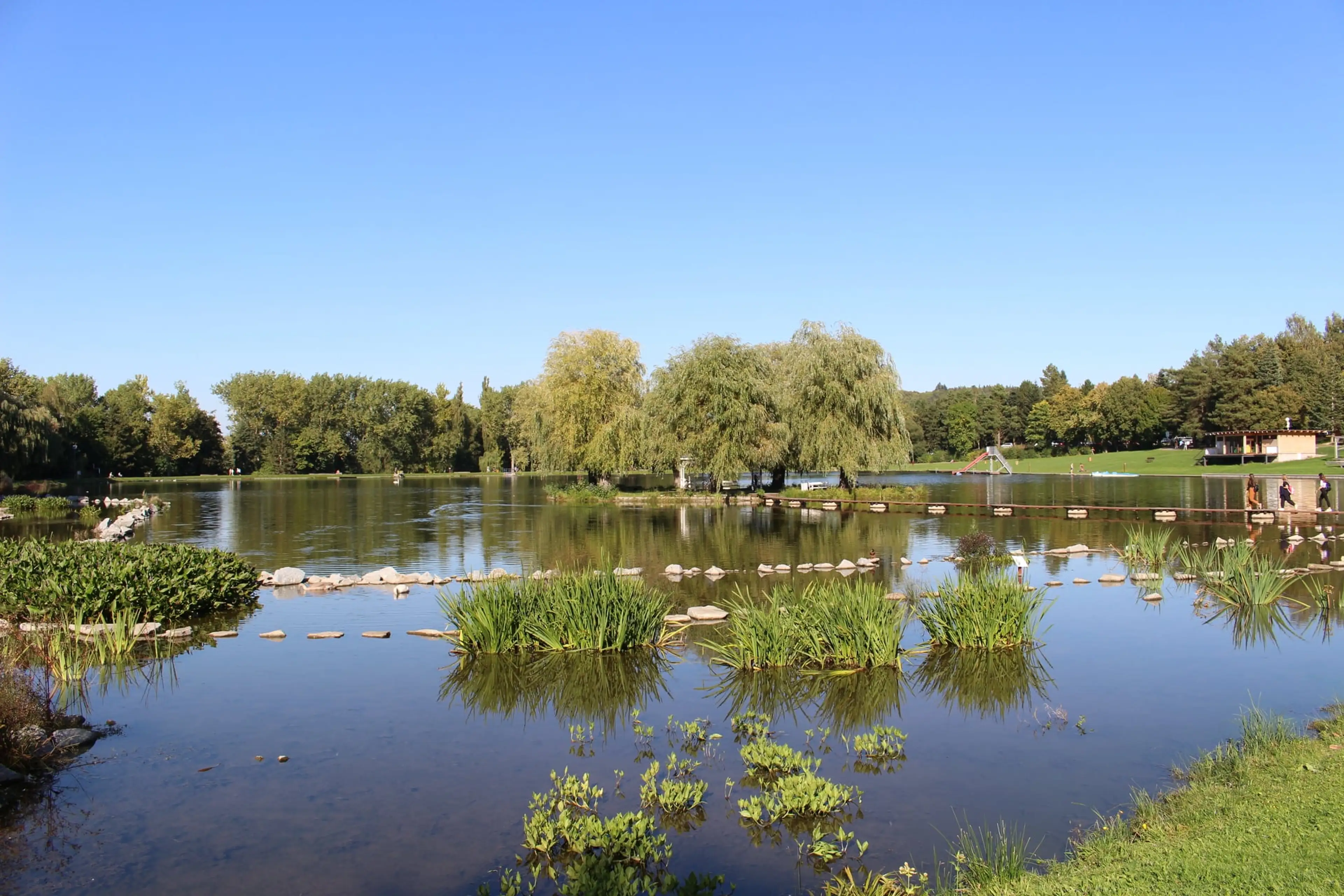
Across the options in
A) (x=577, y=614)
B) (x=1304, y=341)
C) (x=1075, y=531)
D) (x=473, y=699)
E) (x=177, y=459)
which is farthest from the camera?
(x=1304, y=341)

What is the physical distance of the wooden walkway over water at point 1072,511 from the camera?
108ft

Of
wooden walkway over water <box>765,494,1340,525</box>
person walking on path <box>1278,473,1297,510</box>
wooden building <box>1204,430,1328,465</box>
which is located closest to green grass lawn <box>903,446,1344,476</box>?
wooden building <box>1204,430,1328,465</box>

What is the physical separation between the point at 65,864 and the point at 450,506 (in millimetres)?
43871

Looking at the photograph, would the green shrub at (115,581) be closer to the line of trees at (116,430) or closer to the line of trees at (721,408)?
the line of trees at (721,408)

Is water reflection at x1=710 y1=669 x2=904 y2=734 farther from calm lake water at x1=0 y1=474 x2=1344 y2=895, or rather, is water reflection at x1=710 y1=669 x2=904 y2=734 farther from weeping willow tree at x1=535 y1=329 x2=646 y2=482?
weeping willow tree at x1=535 y1=329 x2=646 y2=482

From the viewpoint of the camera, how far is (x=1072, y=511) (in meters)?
37.4

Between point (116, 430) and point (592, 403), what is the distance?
206ft

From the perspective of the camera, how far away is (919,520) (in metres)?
37.2

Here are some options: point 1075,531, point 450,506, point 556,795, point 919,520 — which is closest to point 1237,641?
point 556,795

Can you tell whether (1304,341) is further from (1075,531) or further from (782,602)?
(782,602)

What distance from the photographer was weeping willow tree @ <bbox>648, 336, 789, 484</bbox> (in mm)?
47438

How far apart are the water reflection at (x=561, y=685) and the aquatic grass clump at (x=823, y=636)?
1262mm

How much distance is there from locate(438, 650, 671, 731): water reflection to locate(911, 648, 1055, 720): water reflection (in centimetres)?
356

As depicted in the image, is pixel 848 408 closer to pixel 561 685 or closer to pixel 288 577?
pixel 288 577
